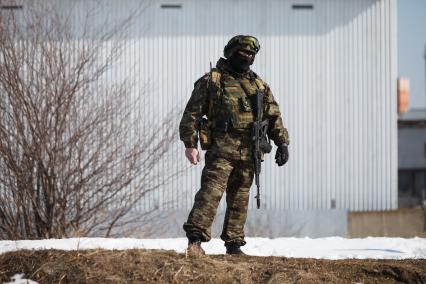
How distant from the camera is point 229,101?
706 centimetres

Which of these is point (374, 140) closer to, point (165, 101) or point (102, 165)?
point (165, 101)

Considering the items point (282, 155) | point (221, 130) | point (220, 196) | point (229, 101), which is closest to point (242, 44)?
point (229, 101)

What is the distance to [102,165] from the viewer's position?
1290 centimetres

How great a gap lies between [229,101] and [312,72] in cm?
1236

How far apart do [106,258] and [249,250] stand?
363cm

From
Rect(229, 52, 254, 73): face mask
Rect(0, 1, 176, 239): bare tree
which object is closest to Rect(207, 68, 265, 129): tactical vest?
Rect(229, 52, 254, 73): face mask

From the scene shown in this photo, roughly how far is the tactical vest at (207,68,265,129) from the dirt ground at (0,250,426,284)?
1.28 meters

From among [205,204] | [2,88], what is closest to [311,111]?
[2,88]

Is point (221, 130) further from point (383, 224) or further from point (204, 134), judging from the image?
point (383, 224)

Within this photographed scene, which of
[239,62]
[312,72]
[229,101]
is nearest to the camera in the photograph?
[229,101]

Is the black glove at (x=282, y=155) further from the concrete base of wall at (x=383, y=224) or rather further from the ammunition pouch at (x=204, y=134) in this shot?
the concrete base of wall at (x=383, y=224)

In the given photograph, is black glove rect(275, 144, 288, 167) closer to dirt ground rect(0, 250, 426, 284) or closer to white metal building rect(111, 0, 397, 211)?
dirt ground rect(0, 250, 426, 284)

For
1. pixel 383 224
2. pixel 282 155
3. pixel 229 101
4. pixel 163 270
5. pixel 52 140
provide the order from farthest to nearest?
pixel 383 224
pixel 52 140
pixel 282 155
pixel 229 101
pixel 163 270

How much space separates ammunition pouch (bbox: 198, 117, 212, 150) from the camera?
710 centimetres
